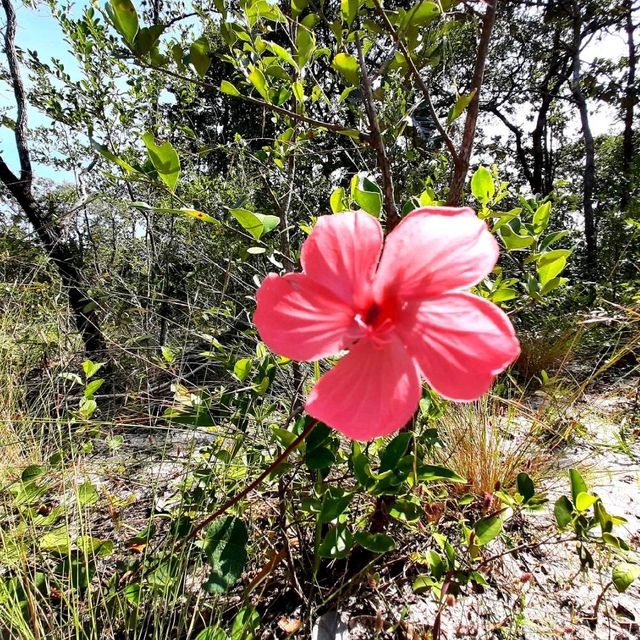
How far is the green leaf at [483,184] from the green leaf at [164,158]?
0.59 metres

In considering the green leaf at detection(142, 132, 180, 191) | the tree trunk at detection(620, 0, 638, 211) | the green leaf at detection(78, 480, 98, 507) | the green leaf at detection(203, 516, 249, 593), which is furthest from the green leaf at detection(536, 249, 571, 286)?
the tree trunk at detection(620, 0, 638, 211)

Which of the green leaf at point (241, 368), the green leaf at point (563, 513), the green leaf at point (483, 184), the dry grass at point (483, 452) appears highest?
the green leaf at point (483, 184)

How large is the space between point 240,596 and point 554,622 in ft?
2.88

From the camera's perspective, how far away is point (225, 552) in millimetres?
860

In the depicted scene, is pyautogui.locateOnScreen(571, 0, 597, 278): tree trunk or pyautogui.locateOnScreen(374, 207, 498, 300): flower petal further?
pyautogui.locateOnScreen(571, 0, 597, 278): tree trunk

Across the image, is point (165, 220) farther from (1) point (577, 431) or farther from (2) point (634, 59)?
(2) point (634, 59)

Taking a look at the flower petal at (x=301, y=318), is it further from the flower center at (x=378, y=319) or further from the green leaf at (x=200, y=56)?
the green leaf at (x=200, y=56)

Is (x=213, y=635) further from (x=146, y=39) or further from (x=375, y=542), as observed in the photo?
(x=146, y=39)

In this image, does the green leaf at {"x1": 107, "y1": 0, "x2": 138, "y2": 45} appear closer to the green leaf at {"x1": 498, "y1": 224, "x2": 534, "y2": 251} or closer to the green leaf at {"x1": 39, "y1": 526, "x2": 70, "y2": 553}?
the green leaf at {"x1": 498, "y1": 224, "x2": 534, "y2": 251}

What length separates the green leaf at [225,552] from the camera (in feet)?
2.71

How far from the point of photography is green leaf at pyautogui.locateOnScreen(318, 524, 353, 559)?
0.89 metres

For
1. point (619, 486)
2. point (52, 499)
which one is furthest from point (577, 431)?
point (52, 499)

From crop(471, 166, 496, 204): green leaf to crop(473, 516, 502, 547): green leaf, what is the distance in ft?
2.28

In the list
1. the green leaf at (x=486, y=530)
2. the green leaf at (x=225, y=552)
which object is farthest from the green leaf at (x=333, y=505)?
the green leaf at (x=486, y=530)
